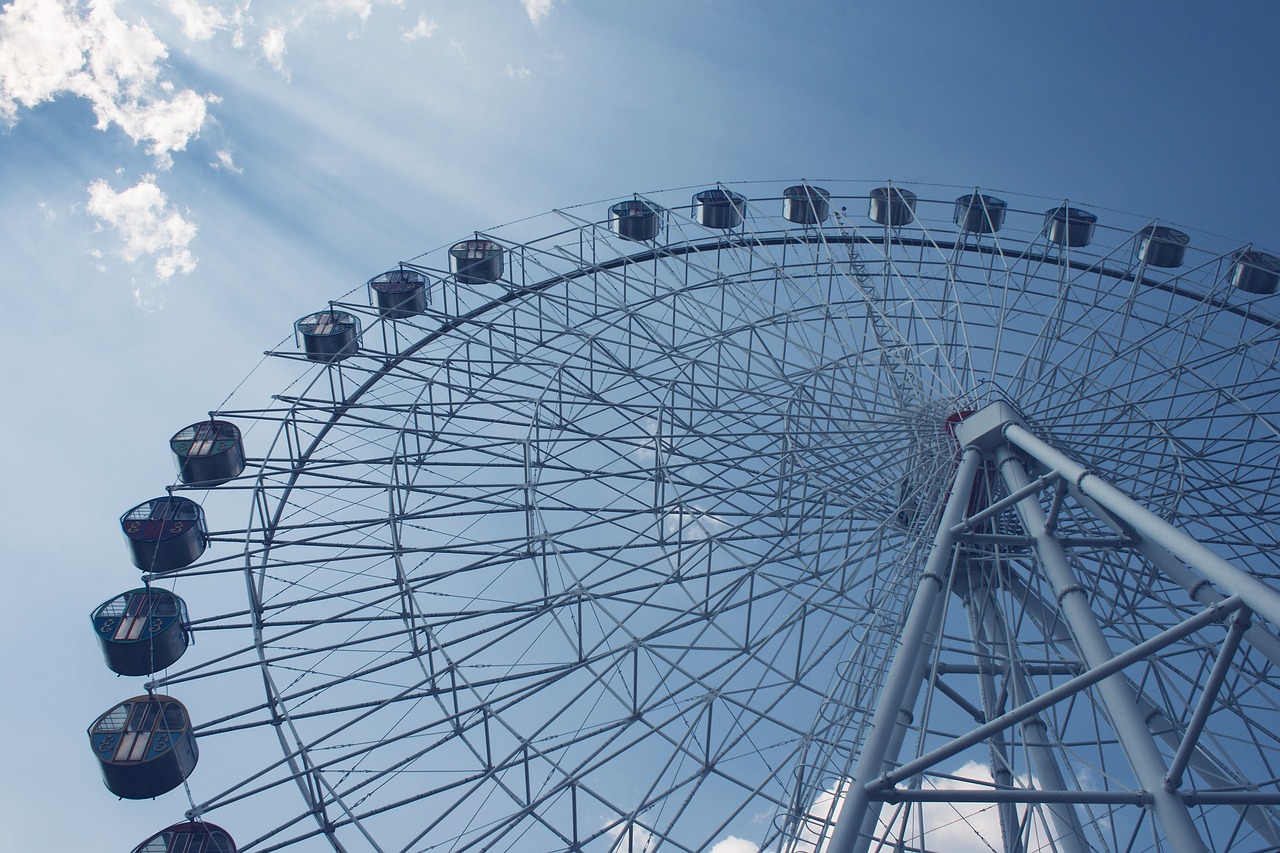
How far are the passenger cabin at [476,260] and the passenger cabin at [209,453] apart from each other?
775 cm

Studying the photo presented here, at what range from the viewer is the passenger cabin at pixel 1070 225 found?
3148 cm

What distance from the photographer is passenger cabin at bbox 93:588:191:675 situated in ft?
69.7

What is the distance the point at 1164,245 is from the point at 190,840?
28.1 metres

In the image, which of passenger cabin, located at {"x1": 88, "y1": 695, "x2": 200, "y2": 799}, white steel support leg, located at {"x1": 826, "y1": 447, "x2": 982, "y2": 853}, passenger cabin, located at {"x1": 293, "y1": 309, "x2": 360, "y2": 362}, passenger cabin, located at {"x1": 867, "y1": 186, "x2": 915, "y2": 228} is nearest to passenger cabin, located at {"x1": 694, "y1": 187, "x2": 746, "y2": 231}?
passenger cabin, located at {"x1": 867, "y1": 186, "x2": 915, "y2": 228}

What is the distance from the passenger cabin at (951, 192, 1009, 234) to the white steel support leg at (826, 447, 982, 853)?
46.0ft

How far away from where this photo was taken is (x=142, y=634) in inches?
837

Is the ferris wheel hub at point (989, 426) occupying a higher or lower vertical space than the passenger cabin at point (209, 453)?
higher

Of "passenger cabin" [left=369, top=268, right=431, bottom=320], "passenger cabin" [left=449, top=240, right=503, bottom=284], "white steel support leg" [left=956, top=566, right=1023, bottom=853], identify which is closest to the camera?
"white steel support leg" [left=956, top=566, right=1023, bottom=853]

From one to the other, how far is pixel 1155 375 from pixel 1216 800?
1330cm

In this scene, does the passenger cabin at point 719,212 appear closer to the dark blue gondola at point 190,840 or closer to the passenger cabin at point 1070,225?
the passenger cabin at point 1070,225

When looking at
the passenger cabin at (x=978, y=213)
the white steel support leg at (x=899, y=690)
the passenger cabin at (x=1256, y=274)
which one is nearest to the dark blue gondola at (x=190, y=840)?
the white steel support leg at (x=899, y=690)

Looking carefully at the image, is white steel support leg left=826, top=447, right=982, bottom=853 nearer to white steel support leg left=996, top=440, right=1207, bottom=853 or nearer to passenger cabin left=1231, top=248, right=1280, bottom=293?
white steel support leg left=996, top=440, right=1207, bottom=853

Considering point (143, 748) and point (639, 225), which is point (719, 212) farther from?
point (143, 748)

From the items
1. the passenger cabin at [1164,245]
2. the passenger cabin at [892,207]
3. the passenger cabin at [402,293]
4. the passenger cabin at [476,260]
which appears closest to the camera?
the passenger cabin at [402,293]
